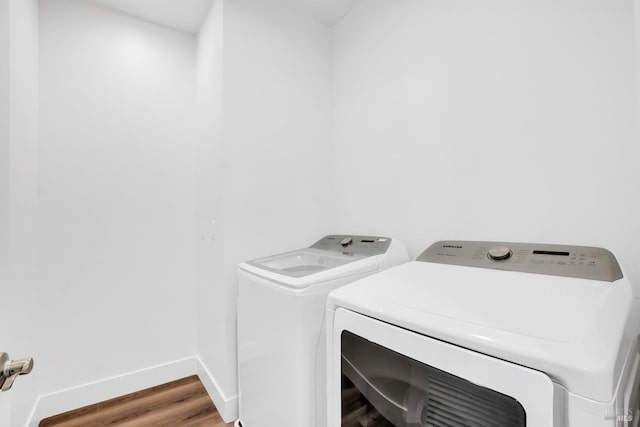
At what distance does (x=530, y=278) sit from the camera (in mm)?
895

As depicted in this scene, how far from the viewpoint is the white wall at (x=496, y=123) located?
0.95 meters

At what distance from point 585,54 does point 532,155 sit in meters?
0.36

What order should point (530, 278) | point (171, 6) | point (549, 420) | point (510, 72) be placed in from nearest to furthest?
point (549, 420), point (530, 278), point (510, 72), point (171, 6)

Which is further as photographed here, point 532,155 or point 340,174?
point 340,174

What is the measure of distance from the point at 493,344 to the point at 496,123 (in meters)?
1.01

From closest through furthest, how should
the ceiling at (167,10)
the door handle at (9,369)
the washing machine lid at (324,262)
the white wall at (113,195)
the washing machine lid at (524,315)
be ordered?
the washing machine lid at (524,315), the door handle at (9,369), the washing machine lid at (324,262), the white wall at (113,195), the ceiling at (167,10)

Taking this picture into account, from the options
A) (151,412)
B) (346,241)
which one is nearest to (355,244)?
(346,241)

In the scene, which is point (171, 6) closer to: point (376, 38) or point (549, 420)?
point (376, 38)

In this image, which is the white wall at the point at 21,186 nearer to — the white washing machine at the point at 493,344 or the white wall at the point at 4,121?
the white wall at the point at 4,121

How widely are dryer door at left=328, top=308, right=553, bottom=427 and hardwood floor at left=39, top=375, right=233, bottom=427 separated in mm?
1192

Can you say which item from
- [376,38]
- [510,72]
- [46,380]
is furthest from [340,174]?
[46,380]

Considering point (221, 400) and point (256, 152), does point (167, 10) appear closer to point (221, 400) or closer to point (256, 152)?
point (256, 152)

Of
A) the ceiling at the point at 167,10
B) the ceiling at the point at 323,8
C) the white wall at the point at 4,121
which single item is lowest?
the white wall at the point at 4,121

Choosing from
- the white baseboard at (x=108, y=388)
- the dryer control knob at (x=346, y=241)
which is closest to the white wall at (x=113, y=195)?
the white baseboard at (x=108, y=388)
